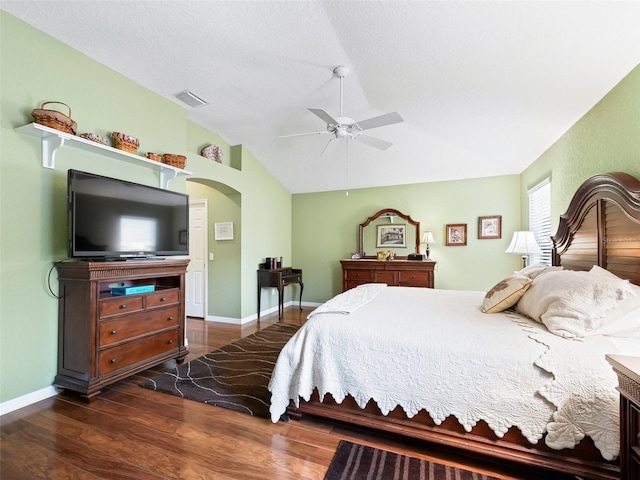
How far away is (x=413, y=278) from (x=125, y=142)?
174 inches

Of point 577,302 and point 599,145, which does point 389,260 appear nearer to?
point 599,145

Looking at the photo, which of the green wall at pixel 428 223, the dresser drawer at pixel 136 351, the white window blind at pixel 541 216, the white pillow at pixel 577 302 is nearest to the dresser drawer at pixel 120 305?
the dresser drawer at pixel 136 351

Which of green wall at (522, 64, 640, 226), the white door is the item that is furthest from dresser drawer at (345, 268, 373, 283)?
green wall at (522, 64, 640, 226)

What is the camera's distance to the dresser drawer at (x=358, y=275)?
5250 millimetres

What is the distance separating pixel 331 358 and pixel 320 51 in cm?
257

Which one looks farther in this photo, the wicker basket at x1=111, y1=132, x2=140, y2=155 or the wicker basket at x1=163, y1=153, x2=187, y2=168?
the wicker basket at x1=163, y1=153, x2=187, y2=168

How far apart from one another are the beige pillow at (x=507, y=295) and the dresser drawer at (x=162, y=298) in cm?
293

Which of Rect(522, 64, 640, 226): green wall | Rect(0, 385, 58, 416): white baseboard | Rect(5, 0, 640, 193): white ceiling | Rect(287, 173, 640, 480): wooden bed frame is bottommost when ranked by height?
Rect(0, 385, 58, 416): white baseboard

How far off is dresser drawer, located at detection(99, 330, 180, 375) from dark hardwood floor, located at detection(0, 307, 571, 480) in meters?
0.26

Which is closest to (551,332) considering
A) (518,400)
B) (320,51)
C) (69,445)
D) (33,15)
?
(518,400)

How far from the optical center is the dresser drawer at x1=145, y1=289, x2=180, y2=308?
275cm

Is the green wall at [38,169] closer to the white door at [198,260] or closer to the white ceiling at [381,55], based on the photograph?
the white ceiling at [381,55]

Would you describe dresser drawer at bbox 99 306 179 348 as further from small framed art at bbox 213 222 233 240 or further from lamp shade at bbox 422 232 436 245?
lamp shade at bbox 422 232 436 245

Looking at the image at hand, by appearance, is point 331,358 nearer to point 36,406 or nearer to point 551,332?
point 551,332
